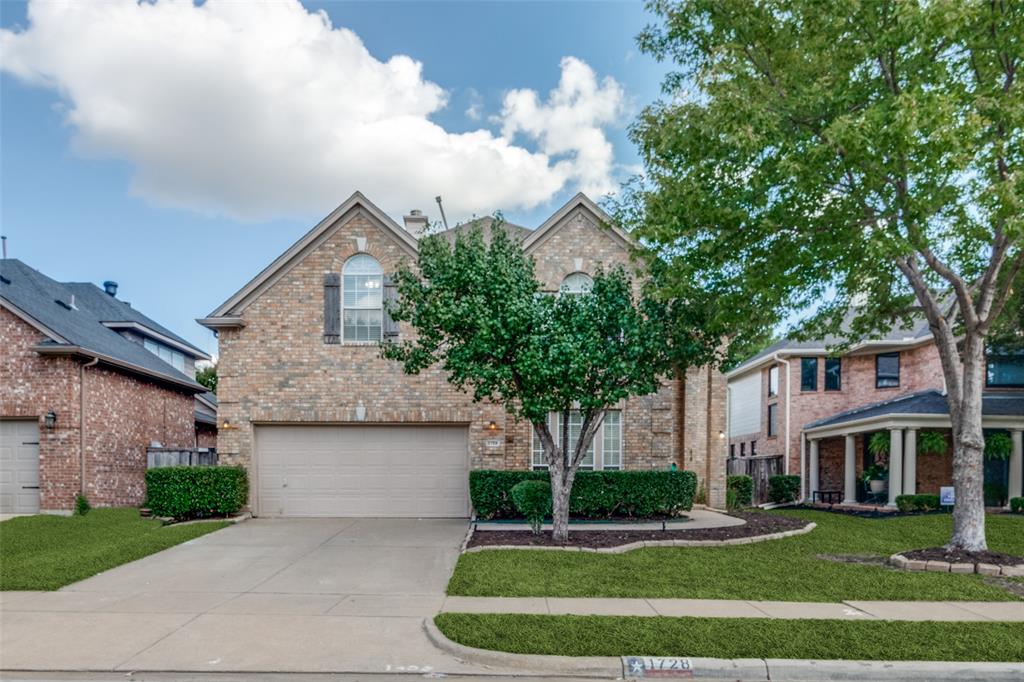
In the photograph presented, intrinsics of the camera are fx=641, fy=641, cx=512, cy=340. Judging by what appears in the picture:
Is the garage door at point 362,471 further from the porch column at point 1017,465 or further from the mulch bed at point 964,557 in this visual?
the porch column at point 1017,465

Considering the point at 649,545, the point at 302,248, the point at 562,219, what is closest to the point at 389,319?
the point at 302,248

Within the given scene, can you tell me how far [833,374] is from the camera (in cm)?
2306

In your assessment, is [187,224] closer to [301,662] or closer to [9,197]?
[9,197]

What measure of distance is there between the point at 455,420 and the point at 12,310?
10.3m

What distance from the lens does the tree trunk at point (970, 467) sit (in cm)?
996

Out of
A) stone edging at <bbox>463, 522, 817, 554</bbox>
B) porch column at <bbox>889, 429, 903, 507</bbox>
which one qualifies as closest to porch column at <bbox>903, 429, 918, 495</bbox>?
porch column at <bbox>889, 429, 903, 507</bbox>

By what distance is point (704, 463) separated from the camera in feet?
53.3

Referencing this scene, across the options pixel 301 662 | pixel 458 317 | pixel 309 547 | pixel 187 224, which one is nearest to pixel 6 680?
pixel 301 662

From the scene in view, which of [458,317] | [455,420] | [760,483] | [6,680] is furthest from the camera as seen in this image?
[760,483]

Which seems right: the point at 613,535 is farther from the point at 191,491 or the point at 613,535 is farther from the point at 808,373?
the point at 808,373

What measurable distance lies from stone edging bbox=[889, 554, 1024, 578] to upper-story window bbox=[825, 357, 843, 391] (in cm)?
1434

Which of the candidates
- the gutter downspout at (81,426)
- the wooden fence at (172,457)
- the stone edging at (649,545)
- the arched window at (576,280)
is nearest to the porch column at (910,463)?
the stone edging at (649,545)

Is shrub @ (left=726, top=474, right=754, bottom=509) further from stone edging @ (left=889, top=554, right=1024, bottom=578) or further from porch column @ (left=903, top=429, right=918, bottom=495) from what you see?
stone edging @ (left=889, top=554, right=1024, bottom=578)

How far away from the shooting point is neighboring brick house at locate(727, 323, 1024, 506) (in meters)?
18.5
